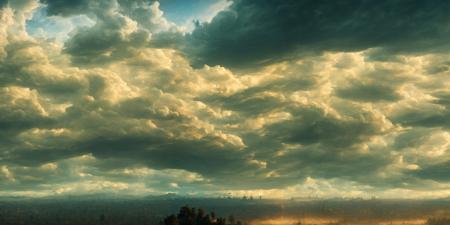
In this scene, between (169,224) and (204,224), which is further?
(204,224)

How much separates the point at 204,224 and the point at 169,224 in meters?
20.3

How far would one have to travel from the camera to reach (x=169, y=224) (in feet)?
604

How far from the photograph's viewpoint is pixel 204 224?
200m
